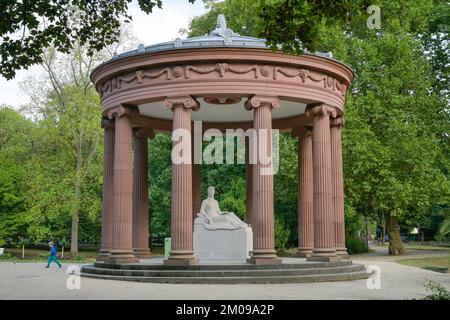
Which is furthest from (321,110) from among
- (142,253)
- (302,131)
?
(142,253)

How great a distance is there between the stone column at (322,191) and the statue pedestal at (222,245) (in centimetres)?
286

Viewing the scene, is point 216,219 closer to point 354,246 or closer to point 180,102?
point 180,102

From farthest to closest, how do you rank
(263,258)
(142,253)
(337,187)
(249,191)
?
(249,191), (142,253), (337,187), (263,258)

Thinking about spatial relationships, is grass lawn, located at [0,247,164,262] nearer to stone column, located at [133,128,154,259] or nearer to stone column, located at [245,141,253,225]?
stone column, located at [133,128,154,259]

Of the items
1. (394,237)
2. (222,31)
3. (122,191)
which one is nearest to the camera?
(122,191)

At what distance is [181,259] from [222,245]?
3904mm

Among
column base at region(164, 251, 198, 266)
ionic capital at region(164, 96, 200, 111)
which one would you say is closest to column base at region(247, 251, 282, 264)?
column base at region(164, 251, 198, 266)

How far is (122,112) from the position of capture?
22469 mm

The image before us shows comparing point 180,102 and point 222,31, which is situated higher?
point 222,31

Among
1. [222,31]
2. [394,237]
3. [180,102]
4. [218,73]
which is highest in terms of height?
[222,31]

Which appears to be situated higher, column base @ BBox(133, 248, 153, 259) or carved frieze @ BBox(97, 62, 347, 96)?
carved frieze @ BBox(97, 62, 347, 96)

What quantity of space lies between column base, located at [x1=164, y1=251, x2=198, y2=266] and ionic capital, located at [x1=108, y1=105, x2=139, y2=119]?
20.1 ft

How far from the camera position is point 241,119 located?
97.1 ft

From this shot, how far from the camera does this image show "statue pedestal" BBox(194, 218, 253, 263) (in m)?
23.5
